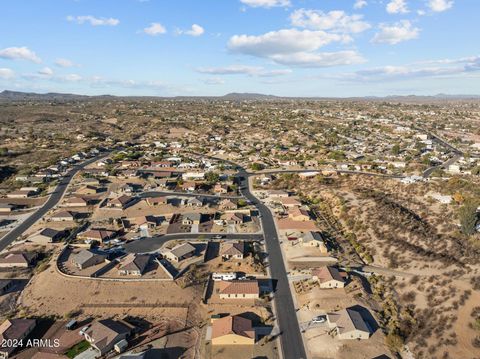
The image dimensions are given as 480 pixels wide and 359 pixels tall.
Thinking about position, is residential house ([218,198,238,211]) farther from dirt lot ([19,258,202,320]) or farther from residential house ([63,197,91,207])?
residential house ([63,197,91,207])

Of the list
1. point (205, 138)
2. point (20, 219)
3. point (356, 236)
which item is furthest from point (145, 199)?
point (205, 138)

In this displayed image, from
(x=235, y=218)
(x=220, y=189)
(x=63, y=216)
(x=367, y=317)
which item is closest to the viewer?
(x=367, y=317)

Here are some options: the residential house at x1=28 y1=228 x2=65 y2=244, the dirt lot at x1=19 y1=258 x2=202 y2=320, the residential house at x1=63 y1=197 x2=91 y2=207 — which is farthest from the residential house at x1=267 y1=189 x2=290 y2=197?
the residential house at x1=28 y1=228 x2=65 y2=244

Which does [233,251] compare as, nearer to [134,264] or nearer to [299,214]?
[134,264]

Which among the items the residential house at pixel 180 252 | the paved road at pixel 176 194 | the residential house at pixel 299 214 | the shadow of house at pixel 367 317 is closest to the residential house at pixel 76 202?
the paved road at pixel 176 194

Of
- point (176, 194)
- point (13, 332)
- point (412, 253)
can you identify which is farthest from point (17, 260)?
point (412, 253)

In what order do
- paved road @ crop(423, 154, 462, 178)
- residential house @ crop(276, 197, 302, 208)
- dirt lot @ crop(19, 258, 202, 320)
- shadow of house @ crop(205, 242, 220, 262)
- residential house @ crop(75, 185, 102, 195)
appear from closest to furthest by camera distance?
dirt lot @ crop(19, 258, 202, 320)
shadow of house @ crop(205, 242, 220, 262)
residential house @ crop(276, 197, 302, 208)
residential house @ crop(75, 185, 102, 195)
paved road @ crop(423, 154, 462, 178)
